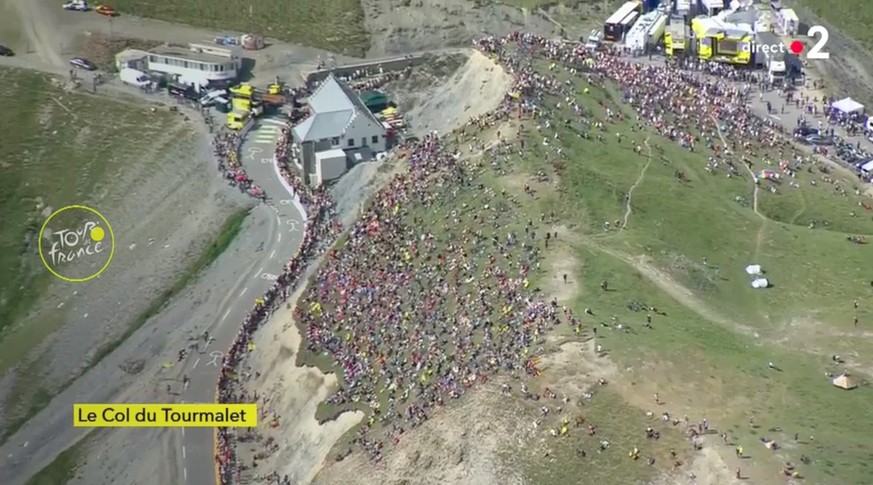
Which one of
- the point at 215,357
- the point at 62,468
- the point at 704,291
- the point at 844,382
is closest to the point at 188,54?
the point at 215,357

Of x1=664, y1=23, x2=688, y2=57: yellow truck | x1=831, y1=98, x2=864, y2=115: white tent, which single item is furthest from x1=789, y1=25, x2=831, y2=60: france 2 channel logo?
x1=831, y1=98, x2=864, y2=115: white tent

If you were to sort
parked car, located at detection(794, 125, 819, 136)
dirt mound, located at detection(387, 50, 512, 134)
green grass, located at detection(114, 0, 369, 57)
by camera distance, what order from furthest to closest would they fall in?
green grass, located at detection(114, 0, 369, 57) → parked car, located at detection(794, 125, 819, 136) → dirt mound, located at detection(387, 50, 512, 134)

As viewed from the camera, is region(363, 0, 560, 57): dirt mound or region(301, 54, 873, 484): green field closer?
region(301, 54, 873, 484): green field

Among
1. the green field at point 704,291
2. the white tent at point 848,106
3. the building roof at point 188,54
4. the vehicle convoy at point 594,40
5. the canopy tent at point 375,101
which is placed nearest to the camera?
the green field at point 704,291

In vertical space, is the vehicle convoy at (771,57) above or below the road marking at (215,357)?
above

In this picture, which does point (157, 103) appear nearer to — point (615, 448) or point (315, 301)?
point (315, 301)

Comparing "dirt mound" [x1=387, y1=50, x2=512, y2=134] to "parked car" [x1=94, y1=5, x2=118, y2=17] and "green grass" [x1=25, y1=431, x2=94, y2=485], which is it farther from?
"green grass" [x1=25, y1=431, x2=94, y2=485]

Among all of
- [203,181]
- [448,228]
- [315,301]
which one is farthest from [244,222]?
[448,228]

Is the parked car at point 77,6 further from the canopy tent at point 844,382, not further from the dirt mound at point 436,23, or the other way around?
the canopy tent at point 844,382
